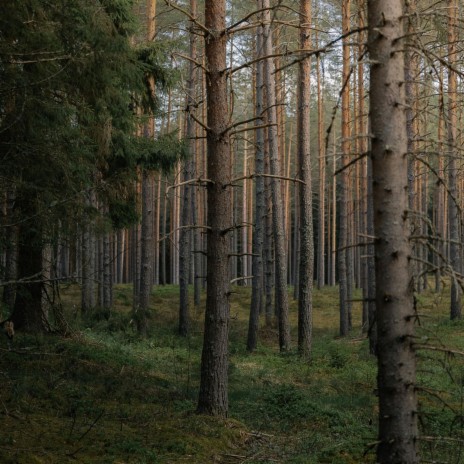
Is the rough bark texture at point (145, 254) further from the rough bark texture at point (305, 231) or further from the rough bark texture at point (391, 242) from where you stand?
the rough bark texture at point (391, 242)

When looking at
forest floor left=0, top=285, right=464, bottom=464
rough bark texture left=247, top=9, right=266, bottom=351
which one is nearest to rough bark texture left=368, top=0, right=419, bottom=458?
forest floor left=0, top=285, right=464, bottom=464

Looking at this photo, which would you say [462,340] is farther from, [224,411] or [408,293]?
[408,293]

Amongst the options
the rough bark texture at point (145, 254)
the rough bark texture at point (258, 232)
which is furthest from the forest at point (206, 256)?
the rough bark texture at point (145, 254)

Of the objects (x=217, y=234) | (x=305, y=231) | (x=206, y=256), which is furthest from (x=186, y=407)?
(x=305, y=231)

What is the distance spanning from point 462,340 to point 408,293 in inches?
511

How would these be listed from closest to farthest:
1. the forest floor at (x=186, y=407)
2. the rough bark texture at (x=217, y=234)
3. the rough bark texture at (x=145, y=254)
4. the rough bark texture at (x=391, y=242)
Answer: the rough bark texture at (x=391, y=242)
the forest floor at (x=186, y=407)
the rough bark texture at (x=217, y=234)
the rough bark texture at (x=145, y=254)

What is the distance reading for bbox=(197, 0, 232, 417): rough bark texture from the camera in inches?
300

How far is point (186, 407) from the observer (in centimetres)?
822

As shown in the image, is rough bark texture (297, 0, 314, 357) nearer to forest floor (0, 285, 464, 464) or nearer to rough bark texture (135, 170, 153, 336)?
forest floor (0, 285, 464, 464)

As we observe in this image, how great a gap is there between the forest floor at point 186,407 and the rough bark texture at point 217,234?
40 cm

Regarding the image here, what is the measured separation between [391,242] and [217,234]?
12.1 ft

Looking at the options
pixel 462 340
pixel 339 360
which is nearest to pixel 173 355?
pixel 339 360

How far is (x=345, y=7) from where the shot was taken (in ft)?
61.2

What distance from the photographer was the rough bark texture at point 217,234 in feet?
25.0
